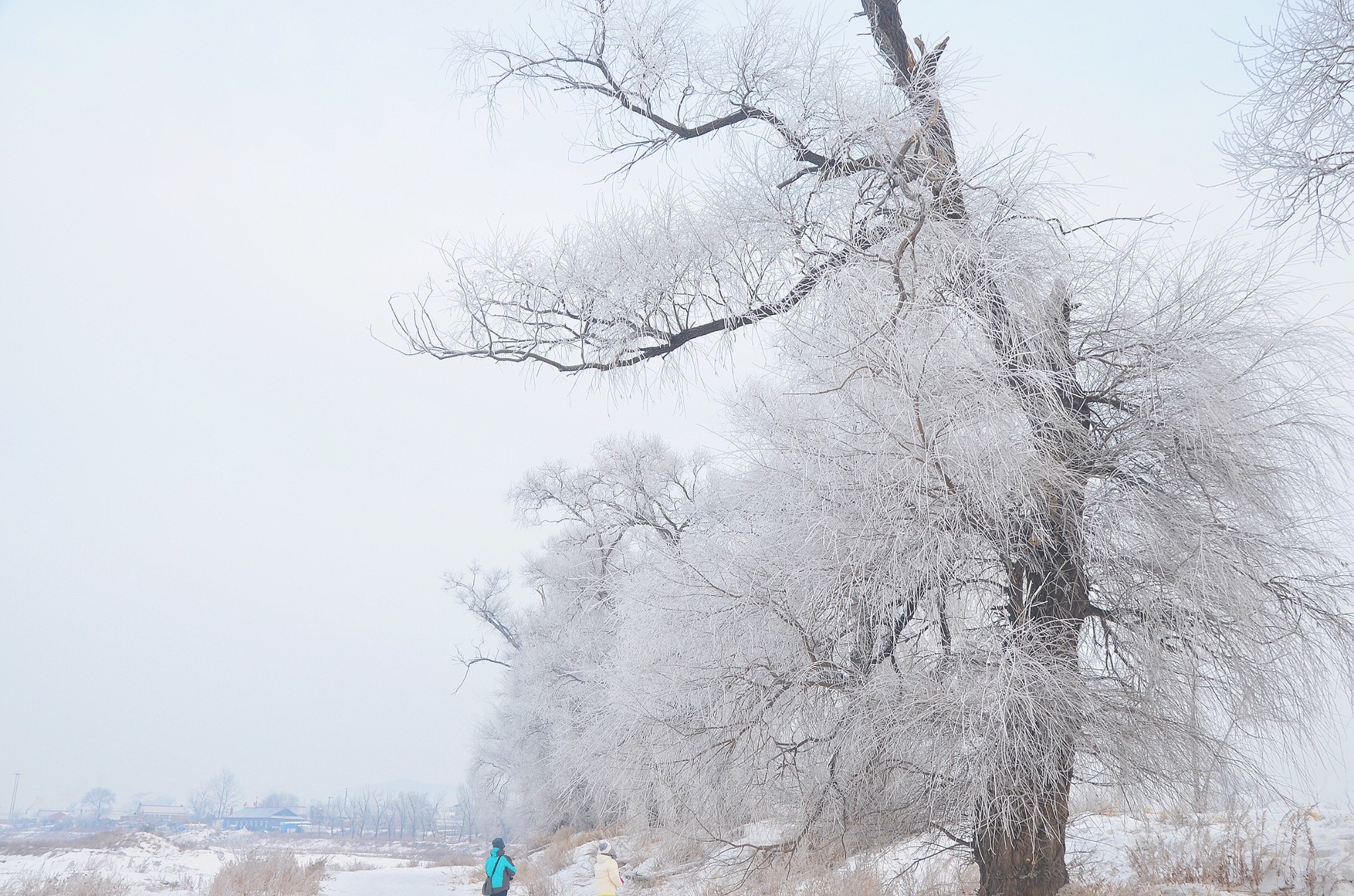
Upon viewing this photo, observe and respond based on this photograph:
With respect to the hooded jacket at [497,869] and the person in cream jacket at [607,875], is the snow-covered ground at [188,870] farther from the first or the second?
the person in cream jacket at [607,875]

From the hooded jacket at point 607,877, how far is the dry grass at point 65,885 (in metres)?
6.02

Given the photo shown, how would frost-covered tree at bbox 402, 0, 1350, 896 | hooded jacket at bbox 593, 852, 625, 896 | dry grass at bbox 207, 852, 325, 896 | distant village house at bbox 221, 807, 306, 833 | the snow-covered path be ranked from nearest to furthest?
frost-covered tree at bbox 402, 0, 1350, 896 → hooded jacket at bbox 593, 852, 625, 896 → dry grass at bbox 207, 852, 325, 896 → the snow-covered path → distant village house at bbox 221, 807, 306, 833

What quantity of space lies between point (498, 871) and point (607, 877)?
1889mm

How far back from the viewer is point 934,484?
472 cm

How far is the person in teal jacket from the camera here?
30.6 ft

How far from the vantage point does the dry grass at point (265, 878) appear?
468 inches

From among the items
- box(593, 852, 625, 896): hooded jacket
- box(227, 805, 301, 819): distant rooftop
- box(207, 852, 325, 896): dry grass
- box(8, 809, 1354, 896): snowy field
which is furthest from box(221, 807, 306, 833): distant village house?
box(593, 852, 625, 896): hooded jacket

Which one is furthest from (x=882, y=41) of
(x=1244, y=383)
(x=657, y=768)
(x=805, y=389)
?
(x=657, y=768)

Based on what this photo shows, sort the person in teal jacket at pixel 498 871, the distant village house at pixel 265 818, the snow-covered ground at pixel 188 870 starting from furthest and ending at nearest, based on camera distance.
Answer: the distant village house at pixel 265 818 → the snow-covered ground at pixel 188 870 → the person in teal jacket at pixel 498 871

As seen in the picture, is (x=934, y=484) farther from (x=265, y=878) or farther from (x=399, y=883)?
(x=399, y=883)

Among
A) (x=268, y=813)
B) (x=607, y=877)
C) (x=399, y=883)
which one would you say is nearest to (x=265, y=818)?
(x=268, y=813)

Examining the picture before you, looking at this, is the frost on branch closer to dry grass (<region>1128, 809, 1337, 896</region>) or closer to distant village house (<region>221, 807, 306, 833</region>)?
dry grass (<region>1128, 809, 1337, 896</region>)

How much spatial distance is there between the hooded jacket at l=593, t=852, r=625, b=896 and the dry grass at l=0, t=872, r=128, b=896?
602cm

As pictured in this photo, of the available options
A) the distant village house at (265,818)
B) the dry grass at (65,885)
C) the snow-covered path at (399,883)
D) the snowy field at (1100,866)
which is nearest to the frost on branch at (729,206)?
the snowy field at (1100,866)
